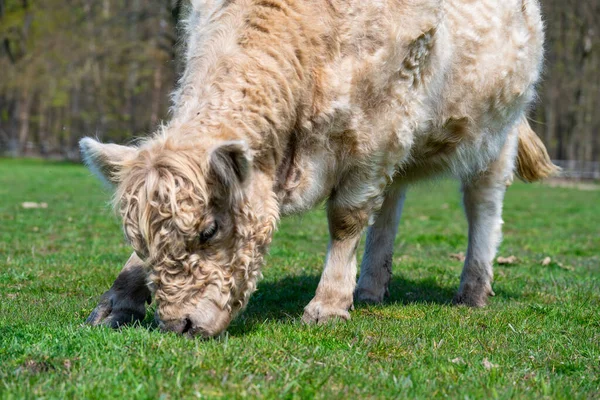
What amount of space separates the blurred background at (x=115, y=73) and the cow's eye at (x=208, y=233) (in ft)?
114

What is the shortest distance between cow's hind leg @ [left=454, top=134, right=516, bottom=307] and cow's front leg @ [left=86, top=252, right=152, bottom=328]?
3213 mm

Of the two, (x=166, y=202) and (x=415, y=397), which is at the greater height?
(x=166, y=202)

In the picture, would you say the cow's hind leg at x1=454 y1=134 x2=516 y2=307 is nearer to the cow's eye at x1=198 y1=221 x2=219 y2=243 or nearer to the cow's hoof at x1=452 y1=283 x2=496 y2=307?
the cow's hoof at x1=452 y1=283 x2=496 y2=307

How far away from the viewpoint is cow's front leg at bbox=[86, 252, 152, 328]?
5682mm

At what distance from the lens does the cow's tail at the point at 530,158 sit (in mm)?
8523

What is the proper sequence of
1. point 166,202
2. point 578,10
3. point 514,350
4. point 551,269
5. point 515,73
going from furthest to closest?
point 578,10, point 551,269, point 515,73, point 514,350, point 166,202

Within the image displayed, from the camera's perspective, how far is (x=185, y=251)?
500 centimetres

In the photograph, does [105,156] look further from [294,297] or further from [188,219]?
[294,297]

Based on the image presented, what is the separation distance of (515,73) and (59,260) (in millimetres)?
5414

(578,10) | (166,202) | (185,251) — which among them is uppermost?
(578,10)

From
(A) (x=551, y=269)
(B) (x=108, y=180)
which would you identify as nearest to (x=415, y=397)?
(B) (x=108, y=180)

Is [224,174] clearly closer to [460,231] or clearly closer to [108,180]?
[108,180]

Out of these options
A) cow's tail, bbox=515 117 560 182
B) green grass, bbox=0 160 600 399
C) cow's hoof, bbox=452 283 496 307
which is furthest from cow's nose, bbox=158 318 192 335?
cow's tail, bbox=515 117 560 182

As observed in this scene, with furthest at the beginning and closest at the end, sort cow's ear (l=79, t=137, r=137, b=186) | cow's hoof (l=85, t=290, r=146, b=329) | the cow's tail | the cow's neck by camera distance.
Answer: the cow's tail < cow's hoof (l=85, t=290, r=146, b=329) < the cow's neck < cow's ear (l=79, t=137, r=137, b=186)
